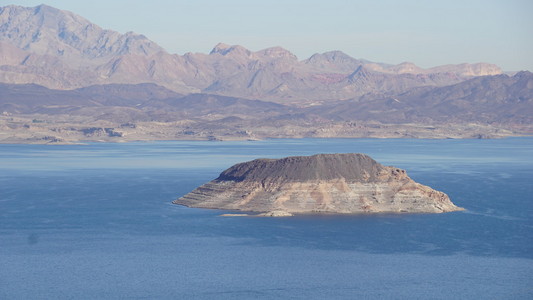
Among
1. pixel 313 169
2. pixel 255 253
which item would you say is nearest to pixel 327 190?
pixel 313 169

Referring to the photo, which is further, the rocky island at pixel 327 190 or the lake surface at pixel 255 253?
the rocky island at pixel 327 190

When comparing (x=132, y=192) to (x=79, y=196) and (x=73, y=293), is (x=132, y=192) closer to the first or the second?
(x=79, y=196)

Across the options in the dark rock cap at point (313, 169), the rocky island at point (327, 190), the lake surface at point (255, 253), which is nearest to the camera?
the lake surface at point (255, 253)

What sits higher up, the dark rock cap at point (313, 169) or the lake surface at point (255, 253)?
the dark rock cap at point (313, 169)

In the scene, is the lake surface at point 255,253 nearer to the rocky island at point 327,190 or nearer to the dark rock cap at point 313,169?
the rocky island at point 327,190

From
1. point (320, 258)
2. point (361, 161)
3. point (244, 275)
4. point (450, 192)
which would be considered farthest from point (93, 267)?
point (450, 192)

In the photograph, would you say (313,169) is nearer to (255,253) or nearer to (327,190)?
(327,190)

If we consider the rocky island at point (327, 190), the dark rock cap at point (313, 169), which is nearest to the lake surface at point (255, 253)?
the rocky island at point (327, 190)
